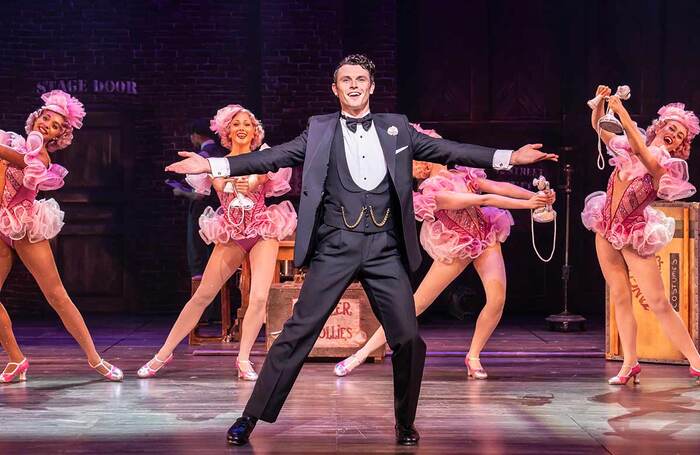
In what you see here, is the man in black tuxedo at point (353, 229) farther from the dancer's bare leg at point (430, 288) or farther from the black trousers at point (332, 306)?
the dancer's bare leg at point (430, 288)

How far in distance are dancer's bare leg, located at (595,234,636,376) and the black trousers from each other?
2076 mm

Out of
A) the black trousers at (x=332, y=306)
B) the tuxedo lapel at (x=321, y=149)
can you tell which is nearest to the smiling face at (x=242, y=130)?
the tuxedo lapel at (x=321, y=149)

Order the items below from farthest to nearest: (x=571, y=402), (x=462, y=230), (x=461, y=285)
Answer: (x=461, y=285), (x=462, y=230), (x=571, y=402)

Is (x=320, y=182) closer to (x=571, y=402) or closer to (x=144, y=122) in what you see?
(x=571, y=402)

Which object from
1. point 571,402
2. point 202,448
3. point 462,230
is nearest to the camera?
point 202,448

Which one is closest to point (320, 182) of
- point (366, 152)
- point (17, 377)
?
point (366, 152)

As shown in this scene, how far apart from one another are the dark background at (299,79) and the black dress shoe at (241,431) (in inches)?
216

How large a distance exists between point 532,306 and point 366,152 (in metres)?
5.85

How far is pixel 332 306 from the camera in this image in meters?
5.00

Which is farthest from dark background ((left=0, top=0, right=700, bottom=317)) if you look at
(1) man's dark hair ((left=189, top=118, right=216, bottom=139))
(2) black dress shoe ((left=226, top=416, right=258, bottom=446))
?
(2) black dress shoe ((left=226, top=416, right=258, bottom=446))

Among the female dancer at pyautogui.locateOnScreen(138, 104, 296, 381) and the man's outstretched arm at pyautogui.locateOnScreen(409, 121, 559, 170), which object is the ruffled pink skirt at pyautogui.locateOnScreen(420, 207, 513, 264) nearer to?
the female dancer at pyautogui.locateOnScreen(138, 104, 296, 381)

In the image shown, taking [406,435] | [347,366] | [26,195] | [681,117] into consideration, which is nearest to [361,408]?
[406,435]

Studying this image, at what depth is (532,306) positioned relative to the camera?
10.5 m

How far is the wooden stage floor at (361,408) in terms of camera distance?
5035mm
